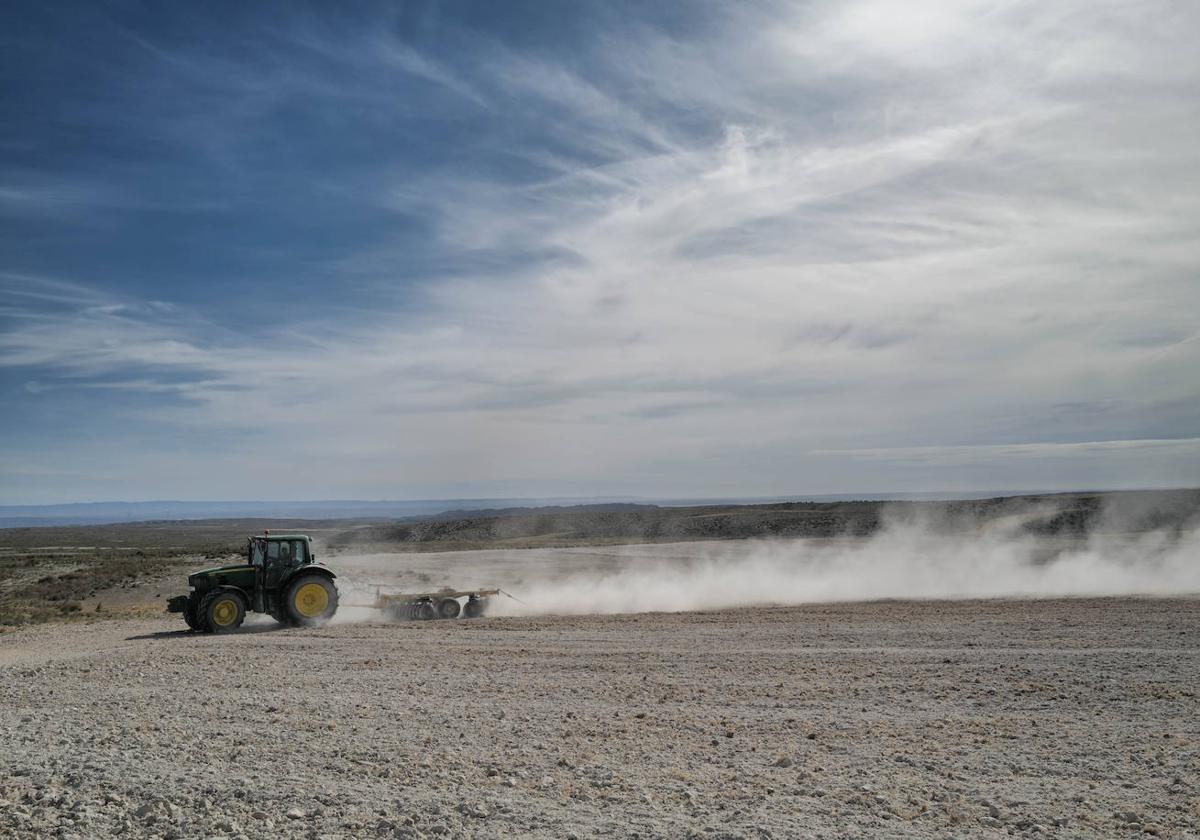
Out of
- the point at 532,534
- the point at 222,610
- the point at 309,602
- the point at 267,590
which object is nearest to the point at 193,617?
the point at 222,610

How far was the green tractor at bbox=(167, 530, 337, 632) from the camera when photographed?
888 inches

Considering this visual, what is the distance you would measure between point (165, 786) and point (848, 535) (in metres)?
68.4

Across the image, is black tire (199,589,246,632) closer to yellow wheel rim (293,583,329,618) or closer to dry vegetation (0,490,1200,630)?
yellow wheel rim (293,583,329,618)

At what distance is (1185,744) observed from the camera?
32.7ft

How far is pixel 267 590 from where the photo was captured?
23297 millimetres

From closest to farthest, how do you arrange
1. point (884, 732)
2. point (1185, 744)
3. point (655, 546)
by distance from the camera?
point (1185, 744), point (884, 732), point (655, 546)

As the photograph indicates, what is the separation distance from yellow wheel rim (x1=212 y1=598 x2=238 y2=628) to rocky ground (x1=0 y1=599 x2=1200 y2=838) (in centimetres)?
315

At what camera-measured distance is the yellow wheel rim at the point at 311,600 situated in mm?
23062

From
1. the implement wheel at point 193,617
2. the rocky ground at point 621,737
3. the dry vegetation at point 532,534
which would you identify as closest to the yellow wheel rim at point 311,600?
the implement wheel at point 193,617

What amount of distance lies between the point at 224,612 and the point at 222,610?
7 centimetres

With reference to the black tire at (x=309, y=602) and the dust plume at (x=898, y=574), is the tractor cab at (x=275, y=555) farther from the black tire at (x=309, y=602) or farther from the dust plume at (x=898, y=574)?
the dust plume at (x=898, y=574)

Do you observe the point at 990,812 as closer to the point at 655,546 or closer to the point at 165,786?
the point at 165,786

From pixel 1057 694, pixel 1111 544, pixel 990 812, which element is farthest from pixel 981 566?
pixel 990 812

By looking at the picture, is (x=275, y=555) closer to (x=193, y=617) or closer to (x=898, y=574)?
(x=193, y=617)
